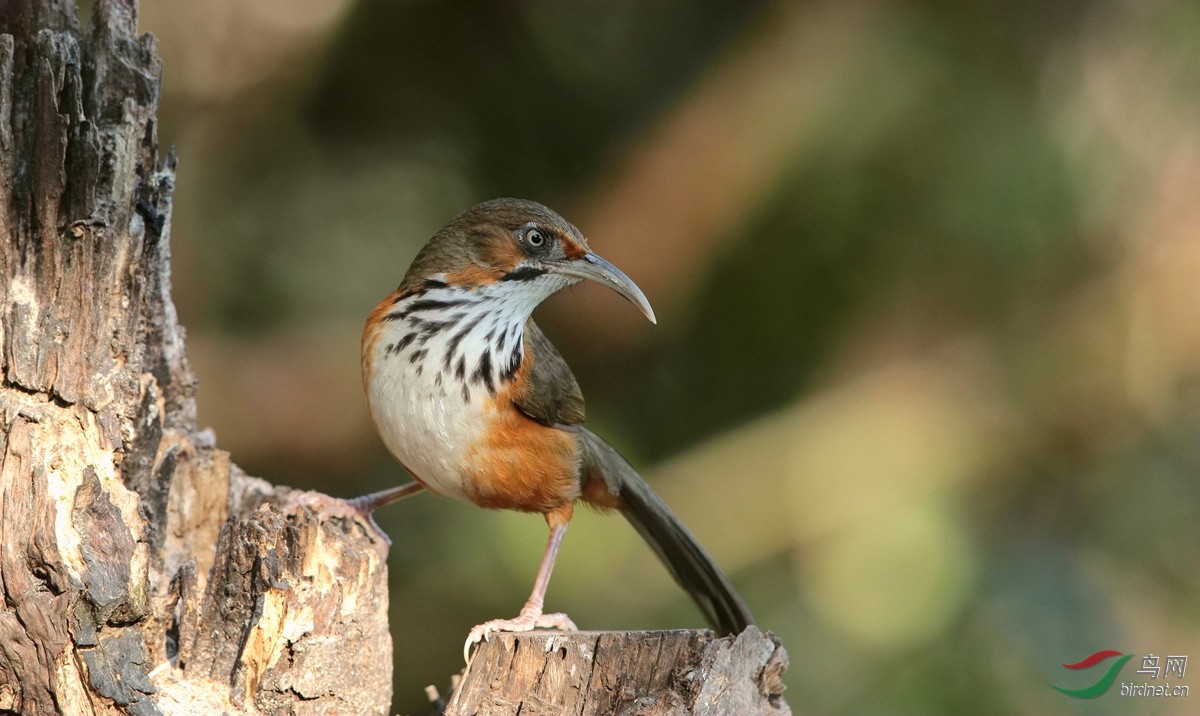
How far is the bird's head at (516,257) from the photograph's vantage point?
4656 mm

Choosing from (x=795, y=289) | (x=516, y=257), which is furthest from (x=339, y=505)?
(x=795, y=289)

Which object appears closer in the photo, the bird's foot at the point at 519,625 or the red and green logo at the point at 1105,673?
the bird's foot at the point at 519,625

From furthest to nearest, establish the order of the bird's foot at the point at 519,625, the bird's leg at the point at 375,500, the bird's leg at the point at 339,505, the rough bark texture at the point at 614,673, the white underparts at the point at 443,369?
the bird's leg at the point at 375,500 < the bird's leg at the point at 339,505 < the white underparts at the point at 443,369 < the bird's foot at the point at 519,625 < the rough bark texture at the point at 614,673

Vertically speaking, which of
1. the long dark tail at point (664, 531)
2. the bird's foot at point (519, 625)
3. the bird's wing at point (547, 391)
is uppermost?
the bird's wing at point (547, 391)

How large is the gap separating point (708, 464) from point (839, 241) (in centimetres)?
154

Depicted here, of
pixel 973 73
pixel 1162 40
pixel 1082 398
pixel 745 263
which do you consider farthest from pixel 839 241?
pixel 1162 40

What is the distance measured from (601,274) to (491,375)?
616 mm

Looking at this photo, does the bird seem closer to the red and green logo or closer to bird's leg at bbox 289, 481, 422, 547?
bird's leg at bbox 289, 481, 422, 547

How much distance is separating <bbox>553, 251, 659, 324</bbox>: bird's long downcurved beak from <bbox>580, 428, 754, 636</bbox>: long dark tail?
2.28 ft

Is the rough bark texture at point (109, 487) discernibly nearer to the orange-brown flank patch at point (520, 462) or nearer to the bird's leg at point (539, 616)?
the bird's leg at point (539, 616)

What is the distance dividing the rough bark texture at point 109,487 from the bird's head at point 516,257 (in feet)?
3.64

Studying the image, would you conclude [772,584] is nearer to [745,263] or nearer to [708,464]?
[708,464]

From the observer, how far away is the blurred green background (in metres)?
6.39

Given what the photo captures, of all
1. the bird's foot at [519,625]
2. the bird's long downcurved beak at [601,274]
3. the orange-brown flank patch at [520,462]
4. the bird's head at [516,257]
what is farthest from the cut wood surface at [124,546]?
the bird's long downcurved beak at [601,274]
